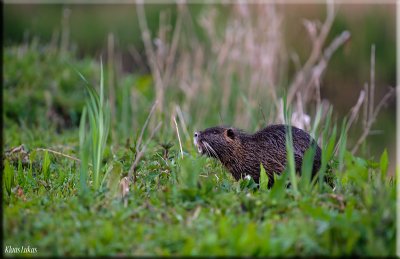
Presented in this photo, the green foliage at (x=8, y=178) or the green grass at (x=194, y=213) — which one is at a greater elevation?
the green grass at (x=194, y=213)

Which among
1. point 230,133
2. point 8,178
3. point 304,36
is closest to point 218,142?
point 230,133

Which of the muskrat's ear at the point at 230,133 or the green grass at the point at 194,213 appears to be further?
the muskrat's ear at the point at 230,133

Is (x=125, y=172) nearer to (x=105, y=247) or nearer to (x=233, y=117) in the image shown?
(x=105, y=247)

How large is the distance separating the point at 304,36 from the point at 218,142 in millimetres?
5945

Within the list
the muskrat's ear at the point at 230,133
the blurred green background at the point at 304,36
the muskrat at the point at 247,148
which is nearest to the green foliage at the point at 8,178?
the muskrat at the point at 247,148

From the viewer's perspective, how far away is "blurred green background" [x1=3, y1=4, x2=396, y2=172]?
376 inches

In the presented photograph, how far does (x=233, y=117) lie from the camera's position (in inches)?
285

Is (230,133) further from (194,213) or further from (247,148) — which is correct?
(194,213)

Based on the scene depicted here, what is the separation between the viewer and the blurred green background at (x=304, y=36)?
956cm

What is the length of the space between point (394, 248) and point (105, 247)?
1.23 meters

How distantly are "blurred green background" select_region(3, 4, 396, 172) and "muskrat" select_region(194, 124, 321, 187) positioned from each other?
395 centimetres

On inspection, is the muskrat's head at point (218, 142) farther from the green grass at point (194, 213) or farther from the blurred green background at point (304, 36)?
the blurred green background at point (304, 36)

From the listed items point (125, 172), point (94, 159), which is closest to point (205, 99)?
point (125, 172)

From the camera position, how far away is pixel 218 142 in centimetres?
468
